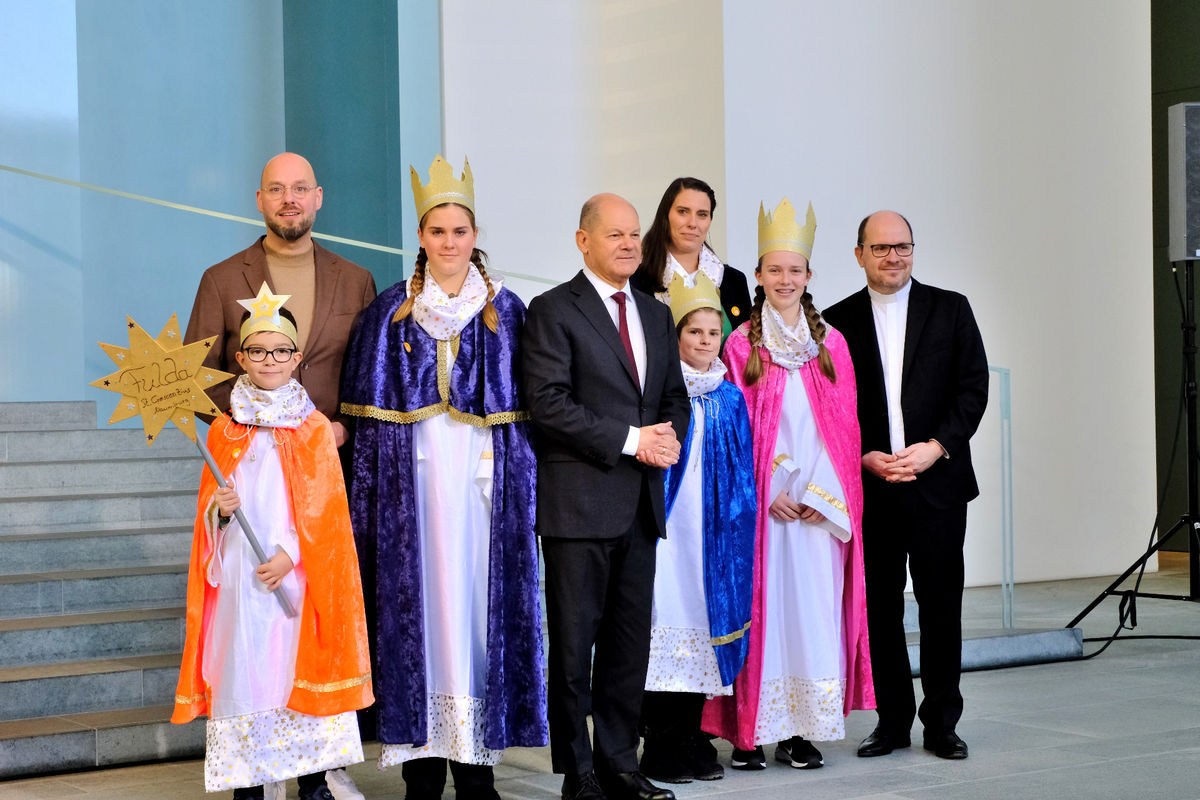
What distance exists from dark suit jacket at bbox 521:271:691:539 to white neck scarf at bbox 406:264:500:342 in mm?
151

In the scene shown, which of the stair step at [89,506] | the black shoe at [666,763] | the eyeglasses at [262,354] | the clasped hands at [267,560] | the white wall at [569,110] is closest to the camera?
the clasped hands at [267,560]

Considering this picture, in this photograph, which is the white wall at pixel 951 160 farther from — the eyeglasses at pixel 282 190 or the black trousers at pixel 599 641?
the eyeglasses at pixel 282 190

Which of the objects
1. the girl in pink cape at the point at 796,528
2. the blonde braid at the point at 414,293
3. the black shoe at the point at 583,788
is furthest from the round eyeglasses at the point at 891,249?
the black shoe at the point at 583,788

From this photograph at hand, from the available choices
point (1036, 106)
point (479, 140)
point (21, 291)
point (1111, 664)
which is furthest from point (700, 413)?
point (1036, 106)

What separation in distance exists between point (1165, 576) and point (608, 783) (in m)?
6.01

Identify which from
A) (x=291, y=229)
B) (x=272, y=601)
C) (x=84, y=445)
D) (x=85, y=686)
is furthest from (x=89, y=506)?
(x=272, y=601)

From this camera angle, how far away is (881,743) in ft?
13.2

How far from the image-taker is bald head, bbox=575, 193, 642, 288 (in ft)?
11.3

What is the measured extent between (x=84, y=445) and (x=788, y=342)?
3564 mm

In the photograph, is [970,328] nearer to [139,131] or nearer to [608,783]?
[608,783]

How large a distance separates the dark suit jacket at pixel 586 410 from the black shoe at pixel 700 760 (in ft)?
2.23

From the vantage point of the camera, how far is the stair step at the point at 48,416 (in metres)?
6.29

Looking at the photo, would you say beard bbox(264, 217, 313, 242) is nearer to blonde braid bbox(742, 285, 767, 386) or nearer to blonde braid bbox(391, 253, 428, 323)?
blonde braid bbox(391, 253, 428, 323)

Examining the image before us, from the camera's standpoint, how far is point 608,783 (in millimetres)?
3385
